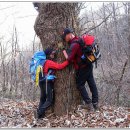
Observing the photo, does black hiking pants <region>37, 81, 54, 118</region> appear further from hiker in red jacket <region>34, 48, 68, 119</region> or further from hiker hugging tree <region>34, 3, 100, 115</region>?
hiker hugging tree <region>34, 3, 100, 115</region>

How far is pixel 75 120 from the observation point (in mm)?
6695

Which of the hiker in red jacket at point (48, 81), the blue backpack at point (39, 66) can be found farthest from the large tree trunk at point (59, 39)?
the blue backpack at point (39, 66)

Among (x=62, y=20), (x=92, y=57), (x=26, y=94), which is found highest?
(x=62, y=20)

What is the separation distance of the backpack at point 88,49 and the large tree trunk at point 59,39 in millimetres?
533

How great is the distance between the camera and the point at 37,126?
6.88m

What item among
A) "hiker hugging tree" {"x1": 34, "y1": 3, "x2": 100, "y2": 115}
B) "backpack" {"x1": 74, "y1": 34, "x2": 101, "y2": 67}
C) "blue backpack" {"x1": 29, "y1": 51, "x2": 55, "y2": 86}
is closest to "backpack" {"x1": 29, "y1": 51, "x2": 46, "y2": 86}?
"blue backpack" {"x1": 29, "y1": 51, "x2": 55, "y2": 86}

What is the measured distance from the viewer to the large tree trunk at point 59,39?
7102 millimetres

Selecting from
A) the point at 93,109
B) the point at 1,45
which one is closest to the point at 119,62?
the point at 1,45

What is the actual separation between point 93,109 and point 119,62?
7788 millimetres

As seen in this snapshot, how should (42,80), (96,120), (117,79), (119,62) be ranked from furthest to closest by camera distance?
(119,62)
(117,79)
(42,80)
(96,120)

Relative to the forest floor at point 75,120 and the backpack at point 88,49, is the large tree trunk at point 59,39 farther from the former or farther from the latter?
the backpack at point 88,49

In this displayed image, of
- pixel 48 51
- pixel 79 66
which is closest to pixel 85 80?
pixel 79 66

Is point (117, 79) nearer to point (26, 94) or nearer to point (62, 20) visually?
point (26, 94)

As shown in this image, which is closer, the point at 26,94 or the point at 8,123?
the point at 8,123
